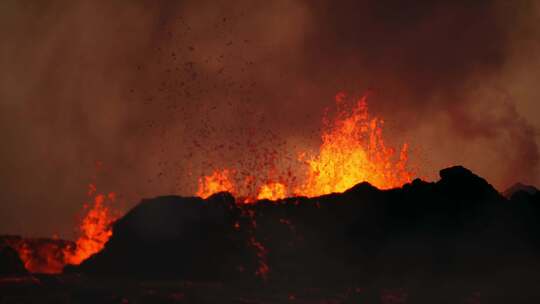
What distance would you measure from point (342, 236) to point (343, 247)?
312 cm

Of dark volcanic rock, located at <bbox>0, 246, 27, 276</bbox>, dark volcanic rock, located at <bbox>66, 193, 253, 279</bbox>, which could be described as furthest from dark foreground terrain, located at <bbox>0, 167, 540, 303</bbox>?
dark volcanic rock, located at <bbox>0, 246, 27, 276</bbox>

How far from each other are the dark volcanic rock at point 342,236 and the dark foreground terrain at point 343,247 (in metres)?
0.27

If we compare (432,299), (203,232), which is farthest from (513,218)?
(203,232)

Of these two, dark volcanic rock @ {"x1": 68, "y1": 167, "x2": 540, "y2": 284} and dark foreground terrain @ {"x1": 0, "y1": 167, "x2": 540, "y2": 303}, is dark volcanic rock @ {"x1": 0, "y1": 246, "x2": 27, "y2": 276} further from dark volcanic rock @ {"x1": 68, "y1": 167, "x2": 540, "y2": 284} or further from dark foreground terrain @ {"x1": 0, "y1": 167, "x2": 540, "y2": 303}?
dark volcanic rock @ {"x1": 68, "y1": 167, "x2": 540, "y2": 284}

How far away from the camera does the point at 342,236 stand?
538ft

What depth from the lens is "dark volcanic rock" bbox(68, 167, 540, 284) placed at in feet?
505

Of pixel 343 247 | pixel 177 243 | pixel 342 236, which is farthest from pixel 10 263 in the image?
pixel 342 236

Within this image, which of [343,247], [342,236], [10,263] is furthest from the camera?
[342,236]

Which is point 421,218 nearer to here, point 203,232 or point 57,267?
point 203,232

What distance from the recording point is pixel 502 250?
156 metres

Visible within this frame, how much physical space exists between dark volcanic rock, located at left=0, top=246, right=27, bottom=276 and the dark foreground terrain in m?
14.4

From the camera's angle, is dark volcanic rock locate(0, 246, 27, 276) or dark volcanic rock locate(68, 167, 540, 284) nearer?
dark volcanic rock locate(0, 246, 27, 276)

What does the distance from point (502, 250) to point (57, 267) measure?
413ft

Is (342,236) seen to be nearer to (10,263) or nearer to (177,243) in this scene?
(177,243)
